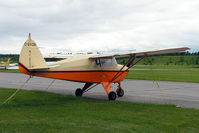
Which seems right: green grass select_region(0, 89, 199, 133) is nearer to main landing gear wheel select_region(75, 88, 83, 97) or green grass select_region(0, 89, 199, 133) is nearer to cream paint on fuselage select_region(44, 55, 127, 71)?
cream paint on fuselage select_region(44, 55, 127, 71)

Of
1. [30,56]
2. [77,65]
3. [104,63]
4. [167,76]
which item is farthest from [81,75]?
[167,76]

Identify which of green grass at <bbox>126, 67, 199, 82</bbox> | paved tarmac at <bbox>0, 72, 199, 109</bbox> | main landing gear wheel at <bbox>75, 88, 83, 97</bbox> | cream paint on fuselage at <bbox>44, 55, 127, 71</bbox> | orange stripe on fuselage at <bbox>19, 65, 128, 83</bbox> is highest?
cream paint on fuselage at <bbox>44, 55, 127, 71</bbox>

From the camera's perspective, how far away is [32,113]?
8.59 metres

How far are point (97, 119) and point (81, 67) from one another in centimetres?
544

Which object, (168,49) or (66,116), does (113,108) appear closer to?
(66,116)

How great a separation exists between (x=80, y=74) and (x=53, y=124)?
6.07 metres

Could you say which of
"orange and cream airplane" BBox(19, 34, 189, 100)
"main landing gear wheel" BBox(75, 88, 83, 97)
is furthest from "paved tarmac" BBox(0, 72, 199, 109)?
"orange and cream airplane" BBox(19, 34, 189, 100)

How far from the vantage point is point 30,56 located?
1202 centimetres

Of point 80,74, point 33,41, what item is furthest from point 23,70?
point 80,74

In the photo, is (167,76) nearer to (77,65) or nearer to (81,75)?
(81,75)

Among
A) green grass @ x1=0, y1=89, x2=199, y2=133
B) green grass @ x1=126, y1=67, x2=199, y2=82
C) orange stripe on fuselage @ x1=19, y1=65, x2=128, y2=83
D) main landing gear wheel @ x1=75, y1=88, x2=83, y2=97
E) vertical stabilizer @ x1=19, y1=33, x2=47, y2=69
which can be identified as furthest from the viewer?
green grass @ x1=126, y1=67, x2=199, y2=82

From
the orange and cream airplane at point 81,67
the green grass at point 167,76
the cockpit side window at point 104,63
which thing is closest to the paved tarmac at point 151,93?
the orange and cream airplane at point 81,67

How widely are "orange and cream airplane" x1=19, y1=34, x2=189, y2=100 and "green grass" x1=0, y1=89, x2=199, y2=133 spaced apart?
2.25 m

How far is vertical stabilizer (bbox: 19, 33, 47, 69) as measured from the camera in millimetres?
11883
